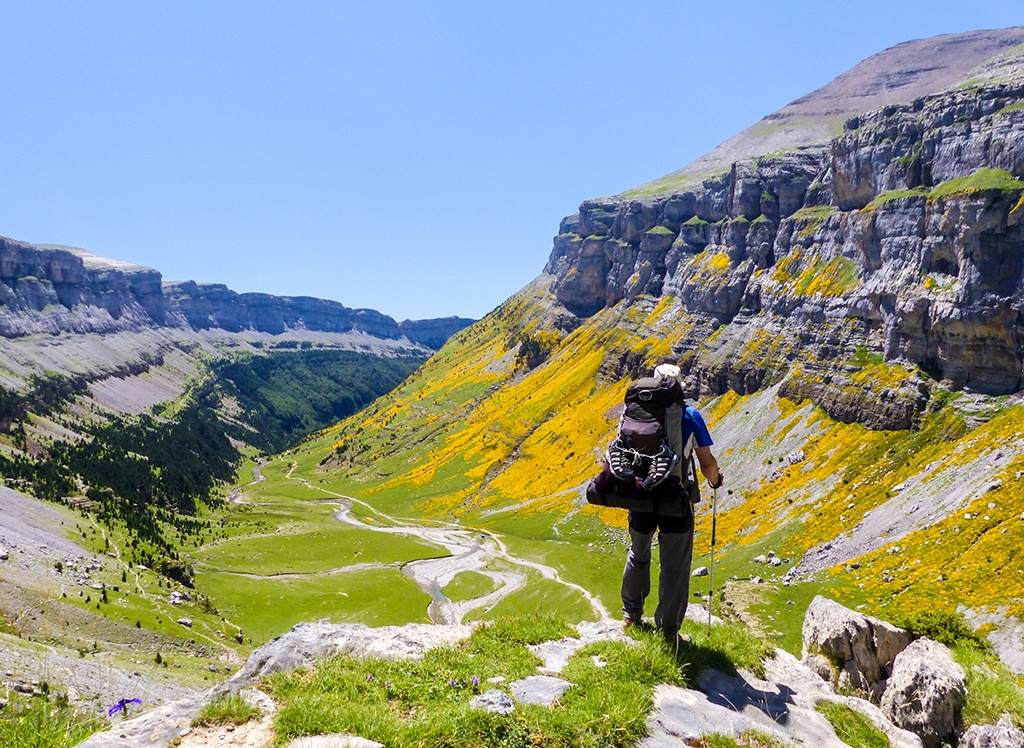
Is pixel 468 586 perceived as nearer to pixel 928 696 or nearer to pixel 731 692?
pixel 928 696

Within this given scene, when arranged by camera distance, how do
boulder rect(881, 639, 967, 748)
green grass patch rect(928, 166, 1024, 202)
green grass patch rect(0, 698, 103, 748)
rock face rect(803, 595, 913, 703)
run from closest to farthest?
green grass patch rect(0, 698, 103, 748) → boulder rect(881, 639, 967, 748) → rock face rect(803, 595, 913, 703) → green grass patch rect(928, 166, 1024, 202)

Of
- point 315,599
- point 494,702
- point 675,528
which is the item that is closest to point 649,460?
point 675,528

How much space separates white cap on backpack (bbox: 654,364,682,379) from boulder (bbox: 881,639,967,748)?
8656mm

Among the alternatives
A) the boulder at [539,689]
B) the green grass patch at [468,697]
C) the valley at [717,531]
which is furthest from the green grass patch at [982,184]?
the boulder at [539,689]

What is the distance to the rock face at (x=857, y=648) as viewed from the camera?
16125 mm

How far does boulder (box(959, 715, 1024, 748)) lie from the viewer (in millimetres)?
10789

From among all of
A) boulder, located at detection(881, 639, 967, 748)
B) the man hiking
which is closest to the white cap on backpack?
the man hiking

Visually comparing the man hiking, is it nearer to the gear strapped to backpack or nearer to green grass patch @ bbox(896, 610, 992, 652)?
the gear strapped to backpack

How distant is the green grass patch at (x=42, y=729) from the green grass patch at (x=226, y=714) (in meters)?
1.51

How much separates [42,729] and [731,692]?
11713 mm

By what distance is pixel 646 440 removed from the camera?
492 inches

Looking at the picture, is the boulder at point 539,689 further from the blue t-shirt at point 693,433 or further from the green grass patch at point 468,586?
the green grass patch at point 468,586

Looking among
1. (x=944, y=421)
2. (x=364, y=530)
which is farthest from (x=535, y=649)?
(x=364, y=530)

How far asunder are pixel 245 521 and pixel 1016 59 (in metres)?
272
